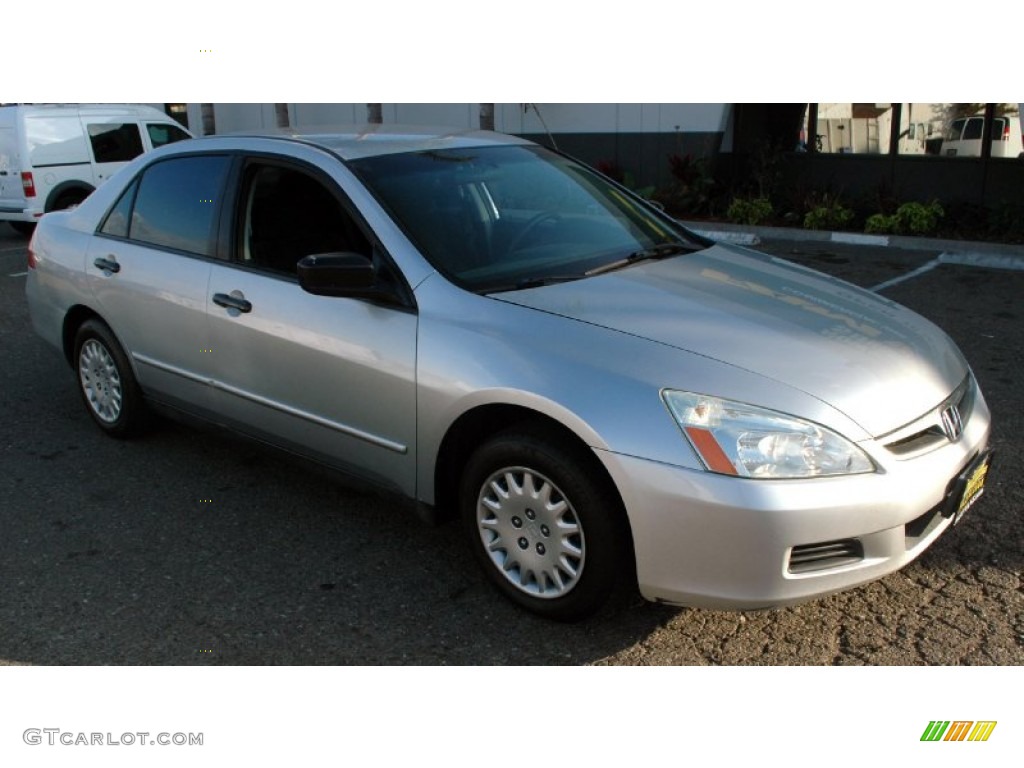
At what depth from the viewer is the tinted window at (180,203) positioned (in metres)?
4.52

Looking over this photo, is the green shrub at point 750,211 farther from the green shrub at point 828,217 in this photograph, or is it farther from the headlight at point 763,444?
the headlight at point 763,444

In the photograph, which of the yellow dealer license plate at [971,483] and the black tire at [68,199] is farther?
the black tire at [68,199]

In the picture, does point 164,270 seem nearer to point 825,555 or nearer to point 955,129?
point 825,555

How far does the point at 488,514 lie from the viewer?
354cm

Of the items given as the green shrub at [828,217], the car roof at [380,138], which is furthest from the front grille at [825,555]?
the green shrub at [828,217]

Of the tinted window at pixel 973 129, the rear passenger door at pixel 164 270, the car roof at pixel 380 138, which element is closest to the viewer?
the car roof at pixel 380 138

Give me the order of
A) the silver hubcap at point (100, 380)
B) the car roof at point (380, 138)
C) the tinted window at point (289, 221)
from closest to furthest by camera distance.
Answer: the tinted window at point (289, 221), the car roof at point (380, 138), the silver hubcap at point (100, 380)

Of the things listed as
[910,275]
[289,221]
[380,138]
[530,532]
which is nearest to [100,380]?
[289,221]

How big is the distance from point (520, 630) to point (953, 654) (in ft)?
4.70

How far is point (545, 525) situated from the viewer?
3.35 m

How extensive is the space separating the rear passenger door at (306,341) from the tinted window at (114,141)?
1020 centimetres

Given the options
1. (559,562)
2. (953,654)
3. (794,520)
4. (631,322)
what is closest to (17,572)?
(559,562)
